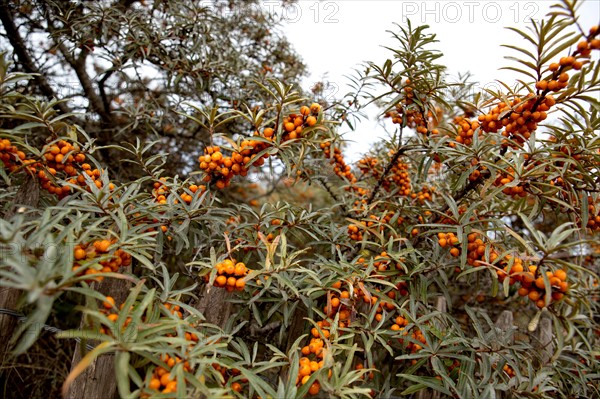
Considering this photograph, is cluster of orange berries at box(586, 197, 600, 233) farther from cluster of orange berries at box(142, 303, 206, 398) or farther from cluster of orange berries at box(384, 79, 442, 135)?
cluster of orange berries at box(142, 303, 206, 398)

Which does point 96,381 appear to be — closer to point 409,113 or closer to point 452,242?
point 452,242

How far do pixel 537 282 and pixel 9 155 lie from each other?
1.93 meters

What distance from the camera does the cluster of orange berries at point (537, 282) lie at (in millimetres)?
1152

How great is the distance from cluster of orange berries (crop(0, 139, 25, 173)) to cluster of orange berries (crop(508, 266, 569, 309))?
1799mm

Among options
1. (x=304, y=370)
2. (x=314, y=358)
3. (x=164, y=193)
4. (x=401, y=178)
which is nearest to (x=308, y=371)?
(x=304, y=370)

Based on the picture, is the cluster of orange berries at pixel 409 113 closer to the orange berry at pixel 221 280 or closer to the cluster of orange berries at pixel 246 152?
the cluster of orange berries at pixel 246 152

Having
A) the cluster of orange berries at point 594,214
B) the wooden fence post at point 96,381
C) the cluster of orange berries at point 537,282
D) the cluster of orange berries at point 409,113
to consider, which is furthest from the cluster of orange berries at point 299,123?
the cluster of orange berries at point 594,214

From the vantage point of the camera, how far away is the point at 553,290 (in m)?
1.18

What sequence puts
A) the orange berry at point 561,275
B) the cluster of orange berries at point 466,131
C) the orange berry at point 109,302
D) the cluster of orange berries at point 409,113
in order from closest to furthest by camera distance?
the orange berry at point 109,302 < the orange berry at point 561,275 < the cluster of orange berries at point 466,131 < the cluster of orange berries at point 409,113

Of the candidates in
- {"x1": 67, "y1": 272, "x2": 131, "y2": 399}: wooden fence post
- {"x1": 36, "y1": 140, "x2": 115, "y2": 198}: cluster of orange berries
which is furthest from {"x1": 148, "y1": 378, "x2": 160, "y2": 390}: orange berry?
{"x1": 36, "y1": 140, "x2": 115, "y2": 198}: cluster of orange berries

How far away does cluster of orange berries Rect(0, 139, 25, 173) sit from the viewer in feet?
4.47

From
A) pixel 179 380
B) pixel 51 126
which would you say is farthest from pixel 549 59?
pixel 51 126

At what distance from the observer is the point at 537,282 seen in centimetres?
118

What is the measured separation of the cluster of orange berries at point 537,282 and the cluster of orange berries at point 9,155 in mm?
1799
